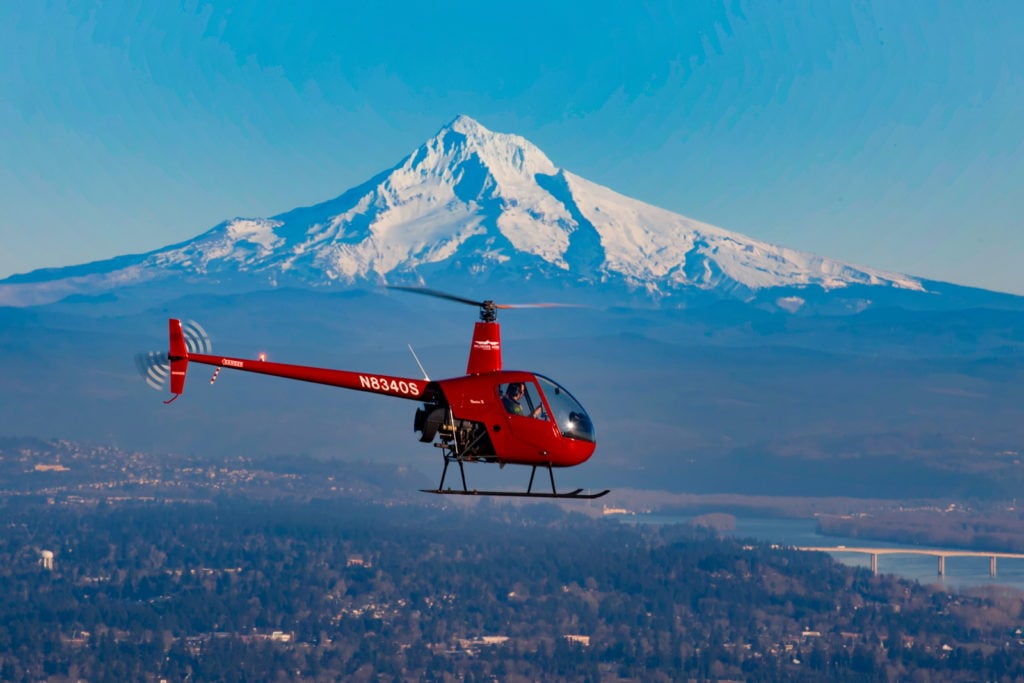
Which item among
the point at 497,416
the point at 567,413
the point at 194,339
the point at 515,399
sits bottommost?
the point at 497,416

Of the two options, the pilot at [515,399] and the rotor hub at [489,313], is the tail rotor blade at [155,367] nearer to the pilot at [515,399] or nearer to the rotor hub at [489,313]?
the rotor hub at [489,313]

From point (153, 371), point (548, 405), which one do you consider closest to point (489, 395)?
point (548, 405)

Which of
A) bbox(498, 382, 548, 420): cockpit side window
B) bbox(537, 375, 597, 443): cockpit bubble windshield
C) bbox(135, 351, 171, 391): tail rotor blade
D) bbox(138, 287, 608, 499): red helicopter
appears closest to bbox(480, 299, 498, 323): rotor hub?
bbox(138, 287, 608, 499): red helicopter

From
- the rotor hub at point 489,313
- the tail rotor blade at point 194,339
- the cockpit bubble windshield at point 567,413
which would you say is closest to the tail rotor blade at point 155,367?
the tail rotor blade at point 194,339

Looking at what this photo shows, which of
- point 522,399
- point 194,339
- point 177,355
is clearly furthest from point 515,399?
point 177,355

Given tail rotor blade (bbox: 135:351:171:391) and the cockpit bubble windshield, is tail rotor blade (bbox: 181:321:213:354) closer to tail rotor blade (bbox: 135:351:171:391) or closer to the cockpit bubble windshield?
tail rotor blade (bbox: 135:351:171:391)

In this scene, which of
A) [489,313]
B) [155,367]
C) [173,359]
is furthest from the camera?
[173,359]

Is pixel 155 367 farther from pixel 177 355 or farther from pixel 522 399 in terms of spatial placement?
pixel 522 399
